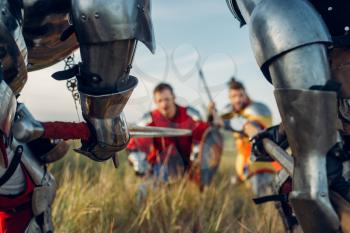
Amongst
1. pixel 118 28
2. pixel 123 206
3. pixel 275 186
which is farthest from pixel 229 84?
pixel 118 28

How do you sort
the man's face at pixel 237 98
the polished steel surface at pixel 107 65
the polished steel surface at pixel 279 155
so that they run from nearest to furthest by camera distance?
the polished steel surface at pixel 279 155
the polished steel surface at pixel 107 65
the man's face at pixel 237 98

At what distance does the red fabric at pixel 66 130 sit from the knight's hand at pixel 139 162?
2.98 m

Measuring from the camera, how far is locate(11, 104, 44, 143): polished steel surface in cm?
181

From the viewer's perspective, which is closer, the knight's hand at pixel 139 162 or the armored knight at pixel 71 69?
the armored knight at pixel 71 69

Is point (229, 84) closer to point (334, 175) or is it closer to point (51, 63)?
point (51, 63)

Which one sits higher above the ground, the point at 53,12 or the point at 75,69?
the point at 53,12

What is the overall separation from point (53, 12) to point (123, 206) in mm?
1415

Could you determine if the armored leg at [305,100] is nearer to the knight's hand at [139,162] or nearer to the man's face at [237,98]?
the knight's hand at [139,162]

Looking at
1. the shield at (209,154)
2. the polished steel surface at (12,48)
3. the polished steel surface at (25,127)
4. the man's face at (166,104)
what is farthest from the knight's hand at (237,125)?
the polished steel surface at (12,48)

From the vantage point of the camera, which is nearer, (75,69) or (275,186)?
(75,69)

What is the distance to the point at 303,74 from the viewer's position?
1.38 m

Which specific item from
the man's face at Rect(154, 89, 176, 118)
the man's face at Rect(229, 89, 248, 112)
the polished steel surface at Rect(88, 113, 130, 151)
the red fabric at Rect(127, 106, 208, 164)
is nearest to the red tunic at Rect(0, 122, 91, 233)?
the polished steel surface at Rect(88, 113, 130, 151)

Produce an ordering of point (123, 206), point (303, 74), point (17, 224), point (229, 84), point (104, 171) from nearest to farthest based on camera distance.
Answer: point (303, 74), point (17, 224), point (123, 206), point (104, 171), point (229, 84)

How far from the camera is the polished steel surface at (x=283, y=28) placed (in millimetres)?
1396
